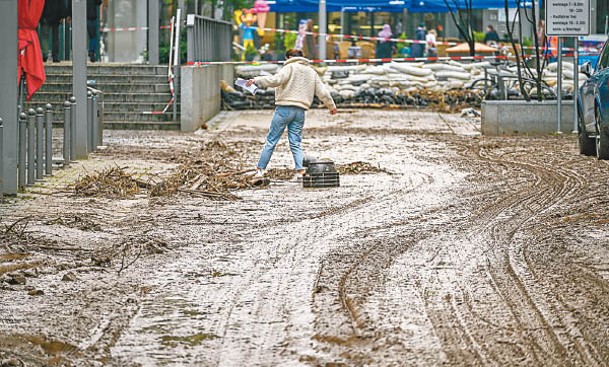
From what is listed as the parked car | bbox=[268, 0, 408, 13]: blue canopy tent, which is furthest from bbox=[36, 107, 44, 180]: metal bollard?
bbox=[268, 0, 408, 13]: blue canopy tent

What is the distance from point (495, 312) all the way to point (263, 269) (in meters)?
2.18

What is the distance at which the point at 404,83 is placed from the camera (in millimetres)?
33656

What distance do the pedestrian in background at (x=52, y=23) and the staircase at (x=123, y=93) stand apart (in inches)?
25.7

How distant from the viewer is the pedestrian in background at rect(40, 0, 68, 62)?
2692 cm

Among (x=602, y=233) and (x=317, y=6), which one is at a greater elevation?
(x=317, y=6)

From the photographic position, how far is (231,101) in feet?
103

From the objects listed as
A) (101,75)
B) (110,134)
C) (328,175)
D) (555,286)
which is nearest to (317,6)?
(101,75)

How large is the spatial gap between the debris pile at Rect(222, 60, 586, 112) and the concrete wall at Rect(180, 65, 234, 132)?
3548 mm

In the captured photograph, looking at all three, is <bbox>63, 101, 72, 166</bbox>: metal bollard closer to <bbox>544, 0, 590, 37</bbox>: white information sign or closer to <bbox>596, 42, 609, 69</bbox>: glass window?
<bbox>596, 42, 609, 69</bbox>: glass window

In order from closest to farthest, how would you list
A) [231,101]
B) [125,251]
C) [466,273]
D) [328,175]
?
[466,273] → [125,251] → [328,175] → [231,101]

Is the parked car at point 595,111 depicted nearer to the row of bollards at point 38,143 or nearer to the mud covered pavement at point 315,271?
the mud covered pavement at point 315,271

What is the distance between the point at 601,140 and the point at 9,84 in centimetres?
809

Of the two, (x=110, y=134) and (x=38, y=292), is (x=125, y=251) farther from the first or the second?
(x=110, y=134)

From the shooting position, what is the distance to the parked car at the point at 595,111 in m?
17.8
